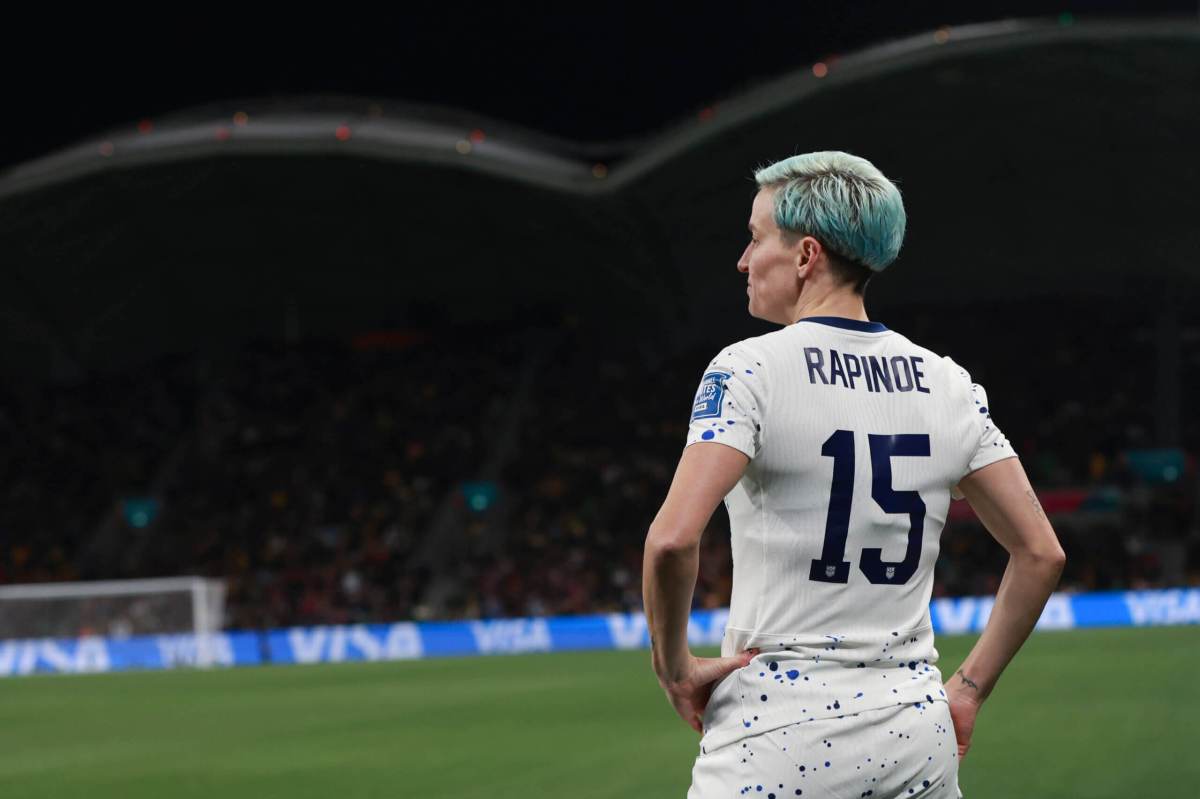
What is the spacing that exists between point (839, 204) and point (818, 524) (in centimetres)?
56

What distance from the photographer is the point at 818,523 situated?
260 cm

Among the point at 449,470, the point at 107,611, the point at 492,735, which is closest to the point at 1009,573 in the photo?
the point at 492,735

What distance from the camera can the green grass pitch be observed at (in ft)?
30.8

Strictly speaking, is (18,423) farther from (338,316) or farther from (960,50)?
(960,50)

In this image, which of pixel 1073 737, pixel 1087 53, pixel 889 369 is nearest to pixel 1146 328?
→ pixel 1087 53

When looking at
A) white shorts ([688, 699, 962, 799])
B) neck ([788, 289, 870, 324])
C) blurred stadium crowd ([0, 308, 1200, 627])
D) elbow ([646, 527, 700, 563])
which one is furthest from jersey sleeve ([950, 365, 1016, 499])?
blurred stadium crowd ([0, 308, 1200, 627])

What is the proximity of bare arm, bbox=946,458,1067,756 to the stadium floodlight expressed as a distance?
78.6 feet

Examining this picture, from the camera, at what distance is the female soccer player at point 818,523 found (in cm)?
256

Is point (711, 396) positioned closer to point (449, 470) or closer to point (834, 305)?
point (834, 305)

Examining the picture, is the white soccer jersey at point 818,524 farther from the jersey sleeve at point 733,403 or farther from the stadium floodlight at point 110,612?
the stadium floodlight at point 110,612

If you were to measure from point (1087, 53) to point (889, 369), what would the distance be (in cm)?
2378

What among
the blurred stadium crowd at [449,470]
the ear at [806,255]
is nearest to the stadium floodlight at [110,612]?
the blurred stadium crowd at [449,470]

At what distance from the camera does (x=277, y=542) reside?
33094 mm

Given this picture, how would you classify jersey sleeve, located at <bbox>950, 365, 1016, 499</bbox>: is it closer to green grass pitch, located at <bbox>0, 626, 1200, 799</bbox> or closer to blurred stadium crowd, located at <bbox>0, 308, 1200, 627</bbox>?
green grass pitch, located at <bbox>0, 626, 1200, 799</bbox>
